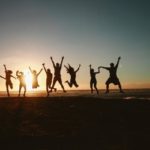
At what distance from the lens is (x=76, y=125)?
17.2 m

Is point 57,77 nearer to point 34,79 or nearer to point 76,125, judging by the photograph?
point 34,79

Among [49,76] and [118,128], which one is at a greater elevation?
[49,76]

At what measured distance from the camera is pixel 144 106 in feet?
68.1

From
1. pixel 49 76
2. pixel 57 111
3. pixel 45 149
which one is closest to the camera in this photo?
pixel 45 149

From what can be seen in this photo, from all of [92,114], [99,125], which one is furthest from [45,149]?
[92,114]

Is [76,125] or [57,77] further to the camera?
[57,77]

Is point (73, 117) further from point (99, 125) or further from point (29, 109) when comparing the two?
point (29, 109)

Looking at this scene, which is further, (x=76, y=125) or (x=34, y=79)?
(x=34, y=79)

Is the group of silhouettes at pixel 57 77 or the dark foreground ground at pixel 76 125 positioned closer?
the dark foreground ground at pixel 76 125

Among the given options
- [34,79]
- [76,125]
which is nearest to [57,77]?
[34,79]

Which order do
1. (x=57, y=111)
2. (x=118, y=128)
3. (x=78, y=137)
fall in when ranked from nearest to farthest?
(x=78, y=137) < (x=118, y=128) < (x=57, y=111)

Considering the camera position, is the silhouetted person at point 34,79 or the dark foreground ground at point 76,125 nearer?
the dark foreground ground at point 76,125

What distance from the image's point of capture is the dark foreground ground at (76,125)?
49.0ft

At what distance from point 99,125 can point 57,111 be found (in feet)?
10.7
